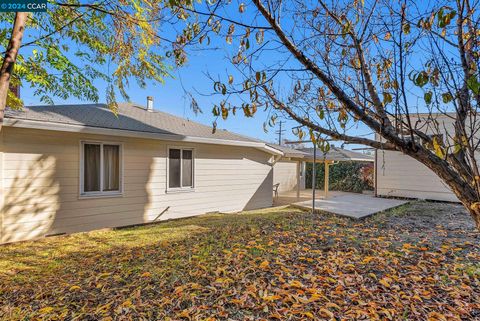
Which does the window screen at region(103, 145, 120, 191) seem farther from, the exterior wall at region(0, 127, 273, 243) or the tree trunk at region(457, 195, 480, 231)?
the tree trunk at region(457, 195, 480, 231)

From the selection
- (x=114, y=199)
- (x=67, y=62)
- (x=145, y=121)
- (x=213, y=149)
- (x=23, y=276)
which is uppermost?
(x=67, y=62)

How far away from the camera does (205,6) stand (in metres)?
3.13

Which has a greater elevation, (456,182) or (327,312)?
(456,182)

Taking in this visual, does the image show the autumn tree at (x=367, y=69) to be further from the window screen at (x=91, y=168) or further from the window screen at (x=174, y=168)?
the window screen at (x=174, y=168)

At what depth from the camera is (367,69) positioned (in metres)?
2.80

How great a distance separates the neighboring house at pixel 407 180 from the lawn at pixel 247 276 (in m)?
7.55

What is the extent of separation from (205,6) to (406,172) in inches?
520

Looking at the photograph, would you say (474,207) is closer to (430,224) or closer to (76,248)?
(76,248)

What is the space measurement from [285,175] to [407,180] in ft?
29.0

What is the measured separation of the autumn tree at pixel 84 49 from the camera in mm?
5414

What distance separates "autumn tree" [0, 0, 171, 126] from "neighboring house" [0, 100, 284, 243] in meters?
0.89

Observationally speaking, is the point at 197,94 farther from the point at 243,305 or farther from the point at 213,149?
the point at 213,149

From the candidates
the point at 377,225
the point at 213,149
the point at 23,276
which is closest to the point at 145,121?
the point at 213,149

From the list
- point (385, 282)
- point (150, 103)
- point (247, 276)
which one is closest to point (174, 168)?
point (150, 103)
